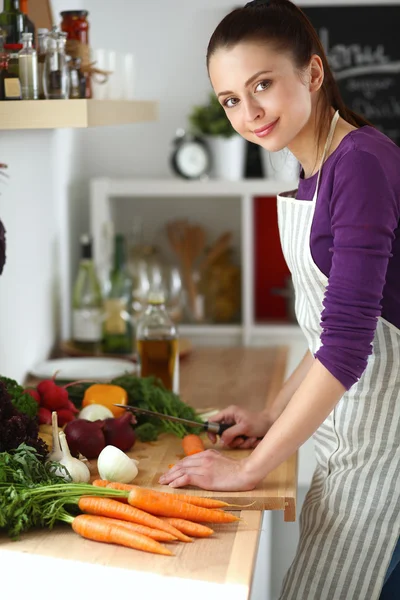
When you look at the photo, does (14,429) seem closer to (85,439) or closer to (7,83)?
(85,439)

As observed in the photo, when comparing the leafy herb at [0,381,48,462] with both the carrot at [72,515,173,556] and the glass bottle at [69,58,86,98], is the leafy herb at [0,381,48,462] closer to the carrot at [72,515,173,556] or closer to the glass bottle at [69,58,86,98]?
the carrot at [72,515,173,556]

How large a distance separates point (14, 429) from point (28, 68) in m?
0.67

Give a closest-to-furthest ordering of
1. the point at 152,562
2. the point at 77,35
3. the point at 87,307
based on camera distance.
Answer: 1. the point at 152,562
2. the point at 77,35
3. the point at 87,307

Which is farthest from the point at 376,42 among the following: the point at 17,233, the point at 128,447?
the point at 128,447

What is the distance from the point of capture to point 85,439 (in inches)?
65.1

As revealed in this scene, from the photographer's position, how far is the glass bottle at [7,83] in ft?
5.60

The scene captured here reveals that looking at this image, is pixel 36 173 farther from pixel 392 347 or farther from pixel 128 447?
pixel 392 347

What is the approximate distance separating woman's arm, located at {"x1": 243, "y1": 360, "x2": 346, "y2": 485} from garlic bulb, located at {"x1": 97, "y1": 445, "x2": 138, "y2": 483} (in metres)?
0.21

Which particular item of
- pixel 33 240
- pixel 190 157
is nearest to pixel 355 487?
pixel 33 240

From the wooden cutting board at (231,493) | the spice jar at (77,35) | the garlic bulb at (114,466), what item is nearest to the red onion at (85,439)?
the wooden cutting board at (231,493)

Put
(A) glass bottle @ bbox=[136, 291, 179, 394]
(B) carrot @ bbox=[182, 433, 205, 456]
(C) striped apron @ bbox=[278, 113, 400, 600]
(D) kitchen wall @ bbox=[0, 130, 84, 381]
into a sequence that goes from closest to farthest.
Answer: (C) striped apron @ bbox=[278, 113, 400, 600] → (B) carrot @ bbox=[182, 433, 205, 456] → (A) glass bottle @ bbox=[136, 291, 179, 394] → (D) kitchen wall @ bbox=[0, 130, 84, 381]

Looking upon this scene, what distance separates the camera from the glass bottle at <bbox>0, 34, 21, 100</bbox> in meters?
1.71

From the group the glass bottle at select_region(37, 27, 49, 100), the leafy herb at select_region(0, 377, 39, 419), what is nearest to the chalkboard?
the glass bottle at select_region(37, 27, 49, 100)

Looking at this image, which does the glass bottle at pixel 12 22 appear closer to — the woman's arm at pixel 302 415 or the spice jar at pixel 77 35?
the spice jar at pixel 77 35
